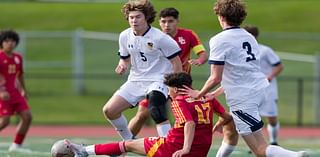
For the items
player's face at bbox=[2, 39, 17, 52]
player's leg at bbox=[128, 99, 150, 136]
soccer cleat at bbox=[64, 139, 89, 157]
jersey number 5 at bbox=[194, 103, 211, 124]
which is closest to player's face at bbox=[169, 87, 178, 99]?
jersey number 5 at bbox=[194, 103, 211, 124]

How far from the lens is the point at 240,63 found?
31.5 ft

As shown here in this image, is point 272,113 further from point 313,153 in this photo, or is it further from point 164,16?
point 164,16

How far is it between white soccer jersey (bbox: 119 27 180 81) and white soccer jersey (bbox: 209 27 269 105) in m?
1.62

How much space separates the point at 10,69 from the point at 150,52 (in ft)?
12.5

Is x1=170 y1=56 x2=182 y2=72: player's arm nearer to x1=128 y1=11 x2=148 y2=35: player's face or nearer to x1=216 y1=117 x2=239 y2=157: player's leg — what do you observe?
x1=128 y1=11 x2=148 y2=35: player's face

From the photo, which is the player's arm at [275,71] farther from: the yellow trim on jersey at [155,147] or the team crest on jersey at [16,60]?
the yellow trim on jersey at [155,147]

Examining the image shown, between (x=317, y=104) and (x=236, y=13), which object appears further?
(x=317, y=104)

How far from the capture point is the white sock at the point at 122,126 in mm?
11219

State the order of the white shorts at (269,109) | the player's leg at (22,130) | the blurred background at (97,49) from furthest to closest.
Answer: the blurred background at (97,49) < the white shorts at (269,109) < the player's leg at (22,130)

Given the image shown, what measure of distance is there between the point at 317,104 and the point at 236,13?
46.2ft

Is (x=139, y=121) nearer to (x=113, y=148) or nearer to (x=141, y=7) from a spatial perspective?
(x=141, y=7)

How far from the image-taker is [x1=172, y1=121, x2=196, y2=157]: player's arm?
9.44 m

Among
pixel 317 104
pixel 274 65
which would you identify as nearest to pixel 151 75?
pixel 274 65

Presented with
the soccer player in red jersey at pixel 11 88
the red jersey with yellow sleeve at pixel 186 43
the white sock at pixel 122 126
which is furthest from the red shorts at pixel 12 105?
the white sock at pixel 122 126
